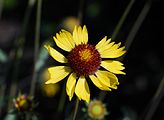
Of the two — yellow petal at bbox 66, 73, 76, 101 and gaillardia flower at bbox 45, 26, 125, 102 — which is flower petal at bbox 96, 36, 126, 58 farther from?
yellow petal at bbox 66, 73, 76, 101

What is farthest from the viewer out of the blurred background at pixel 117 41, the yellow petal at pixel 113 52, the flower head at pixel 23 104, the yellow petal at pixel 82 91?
the blurred background at pixel 117 41

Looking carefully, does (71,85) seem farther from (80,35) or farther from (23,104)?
(23,104)

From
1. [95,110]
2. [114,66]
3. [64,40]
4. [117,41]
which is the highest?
[117,41]

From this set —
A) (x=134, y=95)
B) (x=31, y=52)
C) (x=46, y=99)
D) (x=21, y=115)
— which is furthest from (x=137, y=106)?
(x=21, y=115)

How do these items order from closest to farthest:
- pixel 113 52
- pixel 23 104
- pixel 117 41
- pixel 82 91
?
1. pixel 82 91
2. pixel 113 52
3. pixel 23 104
4. pixel 117 41

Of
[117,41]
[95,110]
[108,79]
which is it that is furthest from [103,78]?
[117,41]

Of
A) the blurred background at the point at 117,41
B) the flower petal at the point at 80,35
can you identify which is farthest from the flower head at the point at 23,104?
the blurred background at the point at 117,41

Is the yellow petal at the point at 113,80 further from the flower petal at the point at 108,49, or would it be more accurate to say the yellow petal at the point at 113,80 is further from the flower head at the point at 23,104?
the flower head at the point at 23,104
